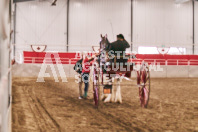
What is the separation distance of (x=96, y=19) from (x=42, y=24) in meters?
4.75

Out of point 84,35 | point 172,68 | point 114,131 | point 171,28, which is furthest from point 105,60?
point 171,28

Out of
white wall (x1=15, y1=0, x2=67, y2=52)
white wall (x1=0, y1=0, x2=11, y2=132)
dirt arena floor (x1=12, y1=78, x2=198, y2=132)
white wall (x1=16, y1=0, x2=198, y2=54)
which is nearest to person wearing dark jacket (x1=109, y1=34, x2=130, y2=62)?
dirt arena floor (x1=12, y1=78, x2=198, y2=132)

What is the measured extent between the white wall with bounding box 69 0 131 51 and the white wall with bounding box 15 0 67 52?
865 mm

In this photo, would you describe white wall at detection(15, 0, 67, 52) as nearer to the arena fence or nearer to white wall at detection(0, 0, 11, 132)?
the arena fence

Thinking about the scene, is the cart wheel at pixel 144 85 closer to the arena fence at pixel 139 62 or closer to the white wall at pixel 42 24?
the arena fence at pixel 139 62

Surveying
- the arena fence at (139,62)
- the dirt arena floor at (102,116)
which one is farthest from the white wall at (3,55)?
the arena fence at (139,62)

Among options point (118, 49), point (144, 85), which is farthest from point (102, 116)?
point (118, 49)

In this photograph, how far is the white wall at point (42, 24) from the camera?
2338 centimetres

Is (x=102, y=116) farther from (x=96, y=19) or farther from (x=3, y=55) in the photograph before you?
(x=96, y=19)

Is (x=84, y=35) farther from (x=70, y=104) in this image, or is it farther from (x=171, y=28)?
(x=70, y=104)

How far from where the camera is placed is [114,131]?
457 centimetres

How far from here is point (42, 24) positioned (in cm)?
2369

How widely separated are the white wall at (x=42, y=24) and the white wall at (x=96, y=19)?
0.87m

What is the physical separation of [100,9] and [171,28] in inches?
258
